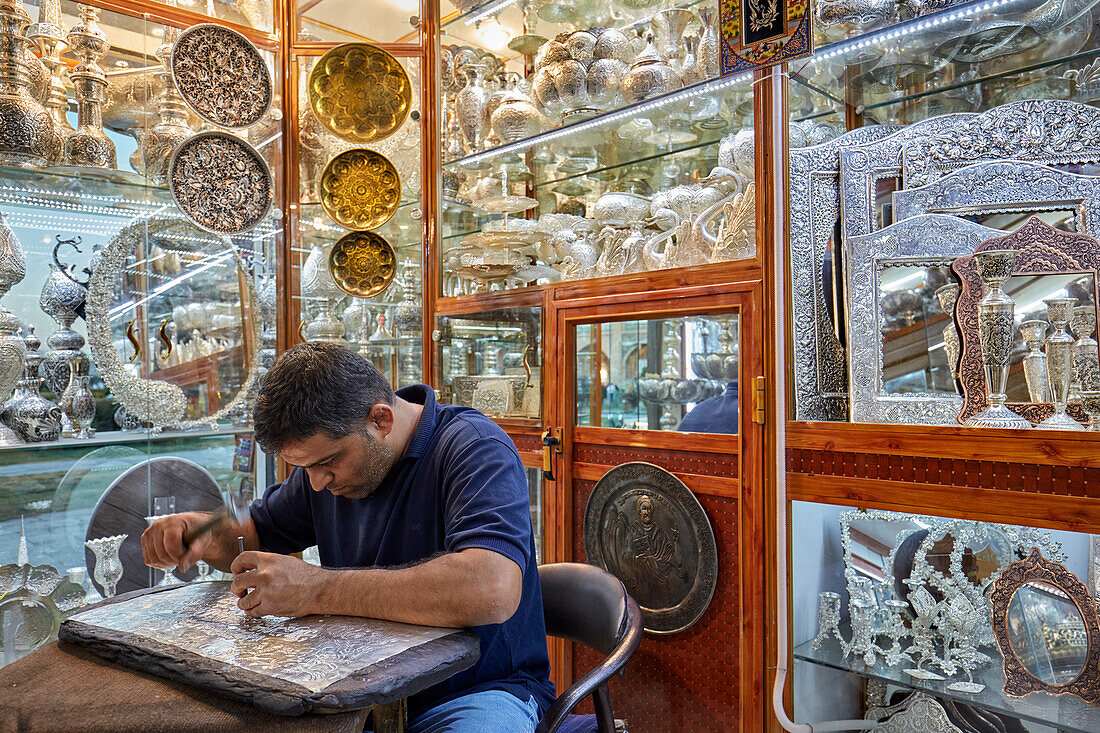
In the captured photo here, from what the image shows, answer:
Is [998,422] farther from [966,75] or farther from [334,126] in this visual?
[334,126]

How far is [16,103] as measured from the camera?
9.18ft

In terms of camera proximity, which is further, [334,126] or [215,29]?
[334,126]

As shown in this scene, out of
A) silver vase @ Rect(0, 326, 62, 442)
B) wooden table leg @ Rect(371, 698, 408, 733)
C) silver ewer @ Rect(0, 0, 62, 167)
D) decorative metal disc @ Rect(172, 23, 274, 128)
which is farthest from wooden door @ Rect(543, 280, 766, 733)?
silver ewer @ Rect(0, 0, 62, 167)

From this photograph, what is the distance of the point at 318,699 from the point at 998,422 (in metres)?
1.60

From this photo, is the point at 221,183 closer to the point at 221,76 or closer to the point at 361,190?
the point at 221,76

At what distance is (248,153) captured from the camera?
136 inches

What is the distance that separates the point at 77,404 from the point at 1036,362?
129 inches

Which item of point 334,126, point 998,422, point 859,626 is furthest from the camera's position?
point 334,126

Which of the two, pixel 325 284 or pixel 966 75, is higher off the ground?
pixel 966 75

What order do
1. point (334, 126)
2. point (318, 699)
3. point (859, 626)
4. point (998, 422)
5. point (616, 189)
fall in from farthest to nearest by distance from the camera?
point (334, 126) → point (616, 189) → point (859, 626) → point (998, 422) → point (318, 699)

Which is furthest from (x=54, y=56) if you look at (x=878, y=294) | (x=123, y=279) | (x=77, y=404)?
(x=878, y=294)

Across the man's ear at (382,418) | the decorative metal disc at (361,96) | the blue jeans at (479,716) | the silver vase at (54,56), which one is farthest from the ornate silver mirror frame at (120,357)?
the blue jeans at (479,716)

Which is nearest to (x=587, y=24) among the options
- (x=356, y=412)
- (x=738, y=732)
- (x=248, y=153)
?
(x=248, y=153)

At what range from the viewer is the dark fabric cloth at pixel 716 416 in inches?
87.9
